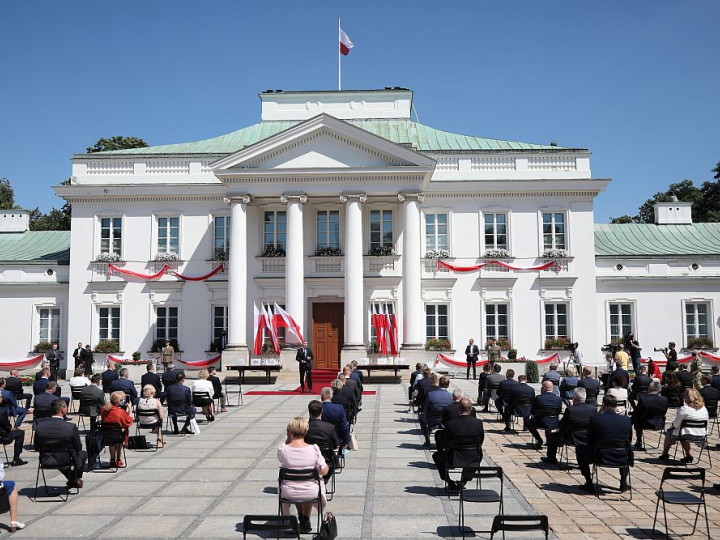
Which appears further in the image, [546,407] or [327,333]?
[327,333]

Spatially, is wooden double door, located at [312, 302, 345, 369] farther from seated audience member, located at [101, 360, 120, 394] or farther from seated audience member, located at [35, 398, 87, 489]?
seated audience member, located at [35, 398, 87, 489]

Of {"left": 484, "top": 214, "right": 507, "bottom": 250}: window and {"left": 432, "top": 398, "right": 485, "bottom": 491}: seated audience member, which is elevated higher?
{"left": 484, "top": 214, "right": 507, "bottom": 250}: window

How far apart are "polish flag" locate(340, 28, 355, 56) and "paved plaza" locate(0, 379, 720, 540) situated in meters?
26.5

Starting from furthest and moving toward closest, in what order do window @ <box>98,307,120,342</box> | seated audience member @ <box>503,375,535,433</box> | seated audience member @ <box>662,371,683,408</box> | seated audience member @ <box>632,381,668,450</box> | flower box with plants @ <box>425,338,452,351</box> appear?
window @ <box>98,307,120,342</box>
flower box with plants @ <box>425,338,452,351</box>
seated audience member @ <box>662,371,683,408</box>
seated audience member @ <box>503,375,535,433</box>
seated audience member @ <box>632,381,668,450</box>

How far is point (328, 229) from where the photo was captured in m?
31.3

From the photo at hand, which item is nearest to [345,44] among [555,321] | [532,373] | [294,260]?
[294,260]

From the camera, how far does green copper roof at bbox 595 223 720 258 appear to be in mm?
33031

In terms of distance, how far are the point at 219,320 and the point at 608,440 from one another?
79.5 feet

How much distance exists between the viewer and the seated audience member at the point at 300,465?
7.70 m

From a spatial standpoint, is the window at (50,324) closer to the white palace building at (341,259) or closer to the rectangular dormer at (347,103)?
the white palace building at (341,259)

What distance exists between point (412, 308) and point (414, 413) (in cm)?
1075

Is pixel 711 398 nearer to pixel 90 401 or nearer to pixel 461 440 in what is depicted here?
pixel 461 440

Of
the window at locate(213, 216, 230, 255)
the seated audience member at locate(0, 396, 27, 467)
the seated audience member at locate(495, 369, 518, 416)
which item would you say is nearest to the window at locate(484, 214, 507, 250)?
the window at locate(213, 216, 230, 255)

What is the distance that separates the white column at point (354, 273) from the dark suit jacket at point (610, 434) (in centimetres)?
1865
